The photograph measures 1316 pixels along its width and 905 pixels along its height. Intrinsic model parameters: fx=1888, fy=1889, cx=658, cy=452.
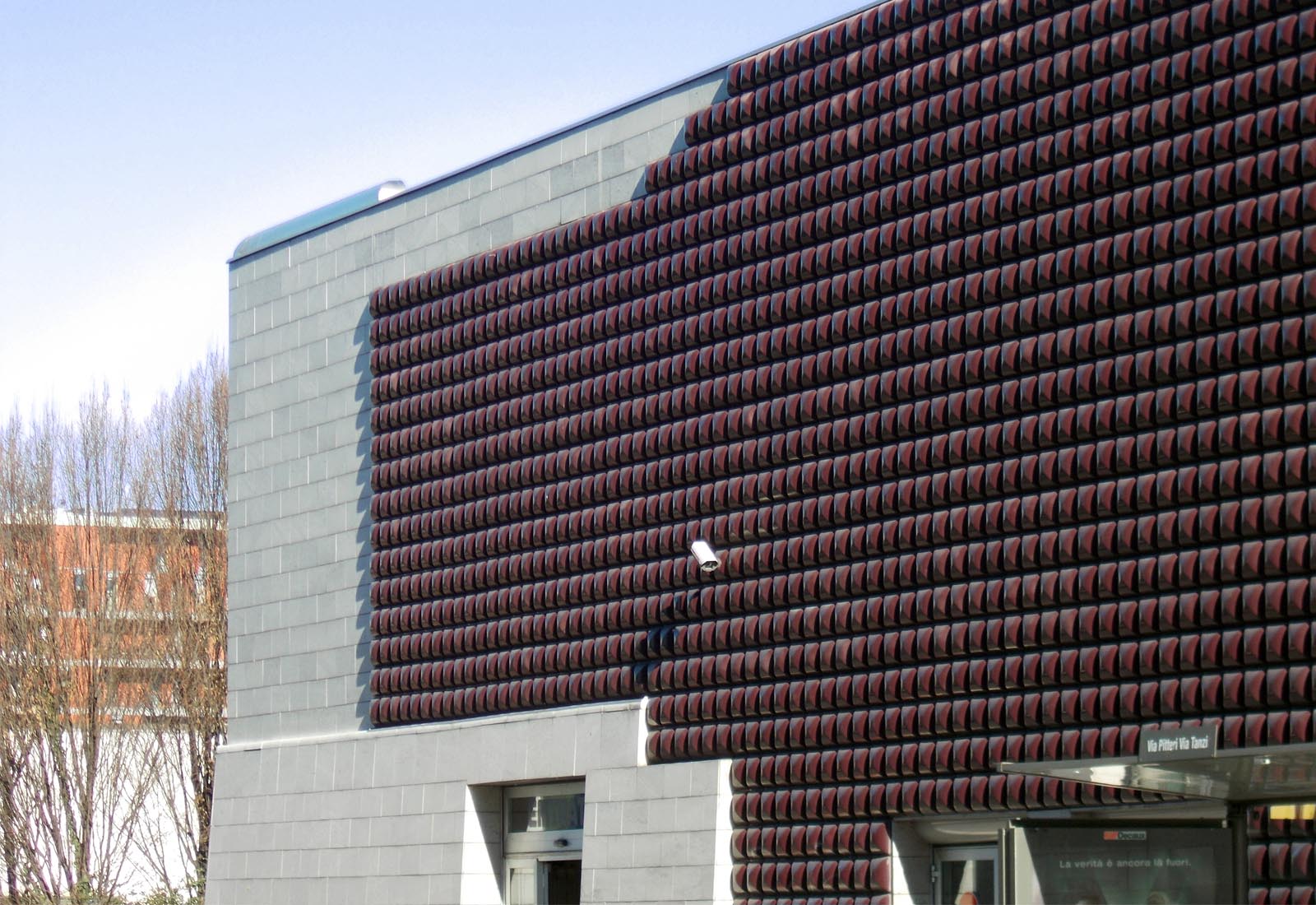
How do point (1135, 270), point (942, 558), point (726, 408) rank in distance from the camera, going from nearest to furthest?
point (1135, 270)
point (942, 558)
point (726, 408)

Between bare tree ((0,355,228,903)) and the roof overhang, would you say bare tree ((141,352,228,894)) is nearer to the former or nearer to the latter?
bare tree ((0,355,228,903))

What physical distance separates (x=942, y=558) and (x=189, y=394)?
2764 centimetres

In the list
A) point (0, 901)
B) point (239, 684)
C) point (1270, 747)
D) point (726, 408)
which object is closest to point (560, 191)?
point (726, 408)

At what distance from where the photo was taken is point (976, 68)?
18031 millimetres

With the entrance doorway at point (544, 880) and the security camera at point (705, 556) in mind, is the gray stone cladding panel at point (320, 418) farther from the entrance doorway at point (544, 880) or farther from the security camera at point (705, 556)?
the security camera at point (705, 556)

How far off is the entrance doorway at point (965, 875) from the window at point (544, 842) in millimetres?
4843

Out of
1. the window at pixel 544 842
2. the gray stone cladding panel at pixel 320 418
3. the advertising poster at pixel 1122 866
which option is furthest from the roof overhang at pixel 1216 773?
the gray stone cladding panel at pixel 320 418

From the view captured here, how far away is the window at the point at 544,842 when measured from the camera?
852 inches

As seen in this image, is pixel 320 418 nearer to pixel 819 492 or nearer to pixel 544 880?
pixel 544 880

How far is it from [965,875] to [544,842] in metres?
5.94

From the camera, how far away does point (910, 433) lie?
714 inches

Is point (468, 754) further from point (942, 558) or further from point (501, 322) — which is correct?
point (942, 558)

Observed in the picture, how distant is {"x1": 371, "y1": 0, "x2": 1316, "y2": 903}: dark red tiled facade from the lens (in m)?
15.5

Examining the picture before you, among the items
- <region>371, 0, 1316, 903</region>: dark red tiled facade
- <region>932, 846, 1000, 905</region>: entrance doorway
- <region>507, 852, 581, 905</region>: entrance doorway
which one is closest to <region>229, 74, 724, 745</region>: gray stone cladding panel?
<region>371, 0, 1316, 903</region>: dark red tiled facade
